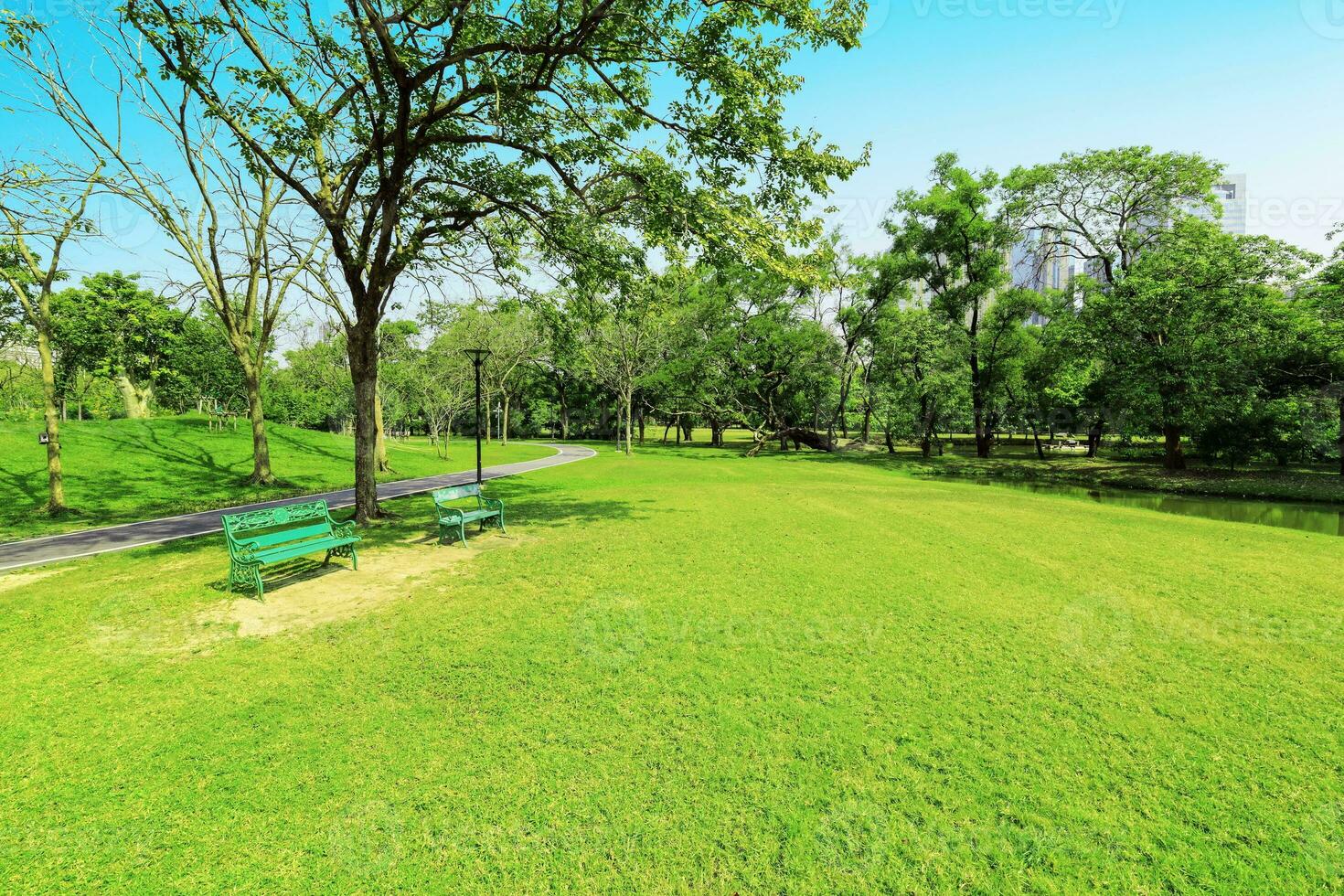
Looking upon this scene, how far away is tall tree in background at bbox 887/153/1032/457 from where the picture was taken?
32.9 metres

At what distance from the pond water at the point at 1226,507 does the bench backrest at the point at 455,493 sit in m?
20.9

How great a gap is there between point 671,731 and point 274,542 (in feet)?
21.8

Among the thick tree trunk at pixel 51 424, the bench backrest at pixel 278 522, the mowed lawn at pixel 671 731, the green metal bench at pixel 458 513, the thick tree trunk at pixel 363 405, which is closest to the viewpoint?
the mowed lawn at pixel 671 731

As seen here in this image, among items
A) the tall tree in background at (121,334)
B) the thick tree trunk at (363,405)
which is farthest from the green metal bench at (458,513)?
the tall tree in background at (121,334)

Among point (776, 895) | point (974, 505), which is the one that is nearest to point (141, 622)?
point (776, 895)

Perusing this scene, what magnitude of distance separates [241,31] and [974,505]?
810 inches

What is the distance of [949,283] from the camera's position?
119 feet

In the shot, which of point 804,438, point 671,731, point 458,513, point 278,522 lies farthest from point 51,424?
point 804,438

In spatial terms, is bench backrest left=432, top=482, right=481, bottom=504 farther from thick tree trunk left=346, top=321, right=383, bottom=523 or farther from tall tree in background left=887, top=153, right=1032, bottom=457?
tall tree in background left=887, top=153, right=1032, bottom=457

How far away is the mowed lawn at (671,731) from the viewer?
303cm

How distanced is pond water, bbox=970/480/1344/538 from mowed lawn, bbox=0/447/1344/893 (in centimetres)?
979

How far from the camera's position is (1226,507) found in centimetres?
1838

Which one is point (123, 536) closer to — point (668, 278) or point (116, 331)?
point (668, 278)

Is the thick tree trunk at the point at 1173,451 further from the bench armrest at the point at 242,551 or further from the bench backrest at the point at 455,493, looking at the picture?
the bench armrest at the point at 242,551
